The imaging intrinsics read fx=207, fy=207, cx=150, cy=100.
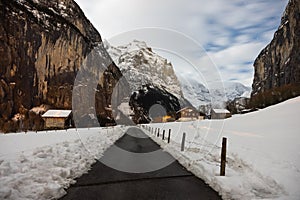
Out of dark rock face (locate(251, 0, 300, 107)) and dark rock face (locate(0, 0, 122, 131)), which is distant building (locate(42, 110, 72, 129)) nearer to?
dark rock face (locate(0, 0, 122, 131))

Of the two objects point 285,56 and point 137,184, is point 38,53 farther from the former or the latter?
point 285,56

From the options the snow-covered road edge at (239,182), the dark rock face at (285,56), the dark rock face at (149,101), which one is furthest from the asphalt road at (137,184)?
the dark rock face at (149,101)

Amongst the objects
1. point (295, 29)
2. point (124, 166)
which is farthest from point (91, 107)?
point (295, 29)

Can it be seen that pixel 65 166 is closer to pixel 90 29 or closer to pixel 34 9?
pixel 34 9

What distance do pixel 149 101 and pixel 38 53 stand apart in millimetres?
103465

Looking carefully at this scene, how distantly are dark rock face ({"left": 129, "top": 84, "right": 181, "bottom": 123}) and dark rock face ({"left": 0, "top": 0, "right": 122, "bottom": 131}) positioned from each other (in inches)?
2423

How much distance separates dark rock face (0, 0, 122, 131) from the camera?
39.7 m

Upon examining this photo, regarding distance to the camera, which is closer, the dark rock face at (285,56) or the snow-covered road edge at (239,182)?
the snow-covered road edge at (239,182)

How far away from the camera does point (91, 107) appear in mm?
60688

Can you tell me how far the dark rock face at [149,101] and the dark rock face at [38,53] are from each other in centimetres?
6154

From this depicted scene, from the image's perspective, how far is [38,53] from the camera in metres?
45.5

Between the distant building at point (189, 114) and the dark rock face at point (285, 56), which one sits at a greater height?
the dark rock face at point (285, 56)

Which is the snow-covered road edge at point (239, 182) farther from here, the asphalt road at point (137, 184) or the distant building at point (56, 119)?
the distant building at point (56, 119)

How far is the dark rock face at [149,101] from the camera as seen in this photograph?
398 feet
